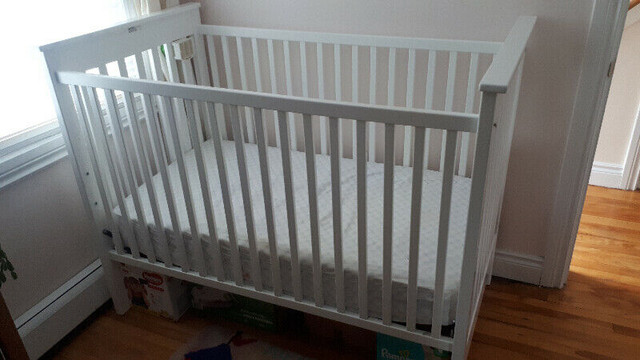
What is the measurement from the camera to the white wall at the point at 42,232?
5.60 feet

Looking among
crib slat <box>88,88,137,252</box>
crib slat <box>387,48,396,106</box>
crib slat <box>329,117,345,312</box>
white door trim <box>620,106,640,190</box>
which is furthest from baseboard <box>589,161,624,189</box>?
crib slat <box>88,88,137,252</box>

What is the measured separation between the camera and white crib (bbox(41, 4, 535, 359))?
1.30 m

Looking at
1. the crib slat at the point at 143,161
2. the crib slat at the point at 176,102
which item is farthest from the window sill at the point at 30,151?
the crib slat at the point at 176,102

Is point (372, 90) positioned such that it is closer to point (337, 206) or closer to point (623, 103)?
point (337, 206)

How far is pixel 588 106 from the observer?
5.61ft

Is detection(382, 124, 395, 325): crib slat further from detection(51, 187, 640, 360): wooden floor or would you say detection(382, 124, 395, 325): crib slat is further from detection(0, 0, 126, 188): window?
detection(0, 0, 126, 188): window

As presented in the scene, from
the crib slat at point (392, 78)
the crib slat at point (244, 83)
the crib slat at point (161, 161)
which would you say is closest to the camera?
the crib slat at point (161, 161)

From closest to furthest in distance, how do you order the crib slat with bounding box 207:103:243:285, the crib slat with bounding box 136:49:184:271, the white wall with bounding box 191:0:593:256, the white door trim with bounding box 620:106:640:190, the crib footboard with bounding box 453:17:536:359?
1. the crib footboard with bounding box 453:17:536:359
2. the crib slat with bounding box 207:103:243:285
3. the crib slat with bounding box 136:49:184:271
4. the white wall with bounding box 191:0:593:256
5. the white door trim with bounding box 620:106:640:190

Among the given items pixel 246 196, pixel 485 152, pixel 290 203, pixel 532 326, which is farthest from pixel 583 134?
pixel 246 196

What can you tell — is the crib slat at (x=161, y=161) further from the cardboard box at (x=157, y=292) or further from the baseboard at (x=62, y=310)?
the baseboard at (x=62, y=310)

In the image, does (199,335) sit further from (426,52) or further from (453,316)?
(426,52)

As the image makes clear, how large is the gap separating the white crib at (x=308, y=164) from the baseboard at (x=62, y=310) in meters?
0.10

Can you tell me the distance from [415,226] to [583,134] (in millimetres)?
863

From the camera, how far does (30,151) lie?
169 cm
